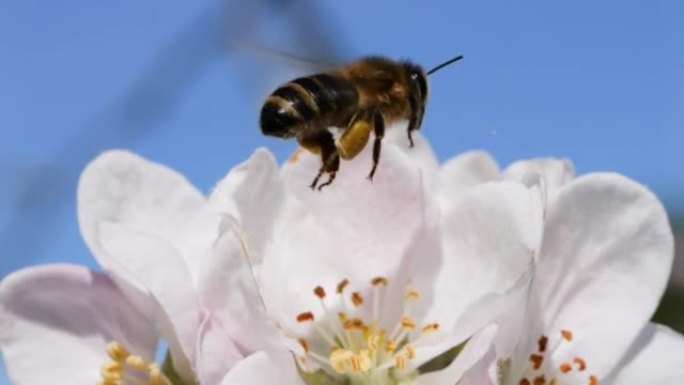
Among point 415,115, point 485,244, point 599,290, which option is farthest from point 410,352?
point 415,115

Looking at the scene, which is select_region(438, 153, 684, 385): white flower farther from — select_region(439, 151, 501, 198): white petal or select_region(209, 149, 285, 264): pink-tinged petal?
select_region(209, 149, 285, 264): pink-tinged petal

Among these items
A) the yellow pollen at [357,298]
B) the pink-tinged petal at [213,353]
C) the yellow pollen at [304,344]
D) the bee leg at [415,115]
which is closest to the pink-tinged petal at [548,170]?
the bee leg at [415,115]

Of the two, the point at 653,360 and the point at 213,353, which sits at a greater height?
the point at 213,353

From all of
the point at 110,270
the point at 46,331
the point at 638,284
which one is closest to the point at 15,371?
the point at 46,331

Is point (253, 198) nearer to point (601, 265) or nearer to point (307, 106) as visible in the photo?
point (307, 106)

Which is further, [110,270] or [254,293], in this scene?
[110,270]

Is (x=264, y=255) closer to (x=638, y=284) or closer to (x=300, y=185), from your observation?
(x=300, y=185)

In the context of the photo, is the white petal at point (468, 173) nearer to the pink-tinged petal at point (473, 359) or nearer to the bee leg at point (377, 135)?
the bee leg at point (377, 135)
